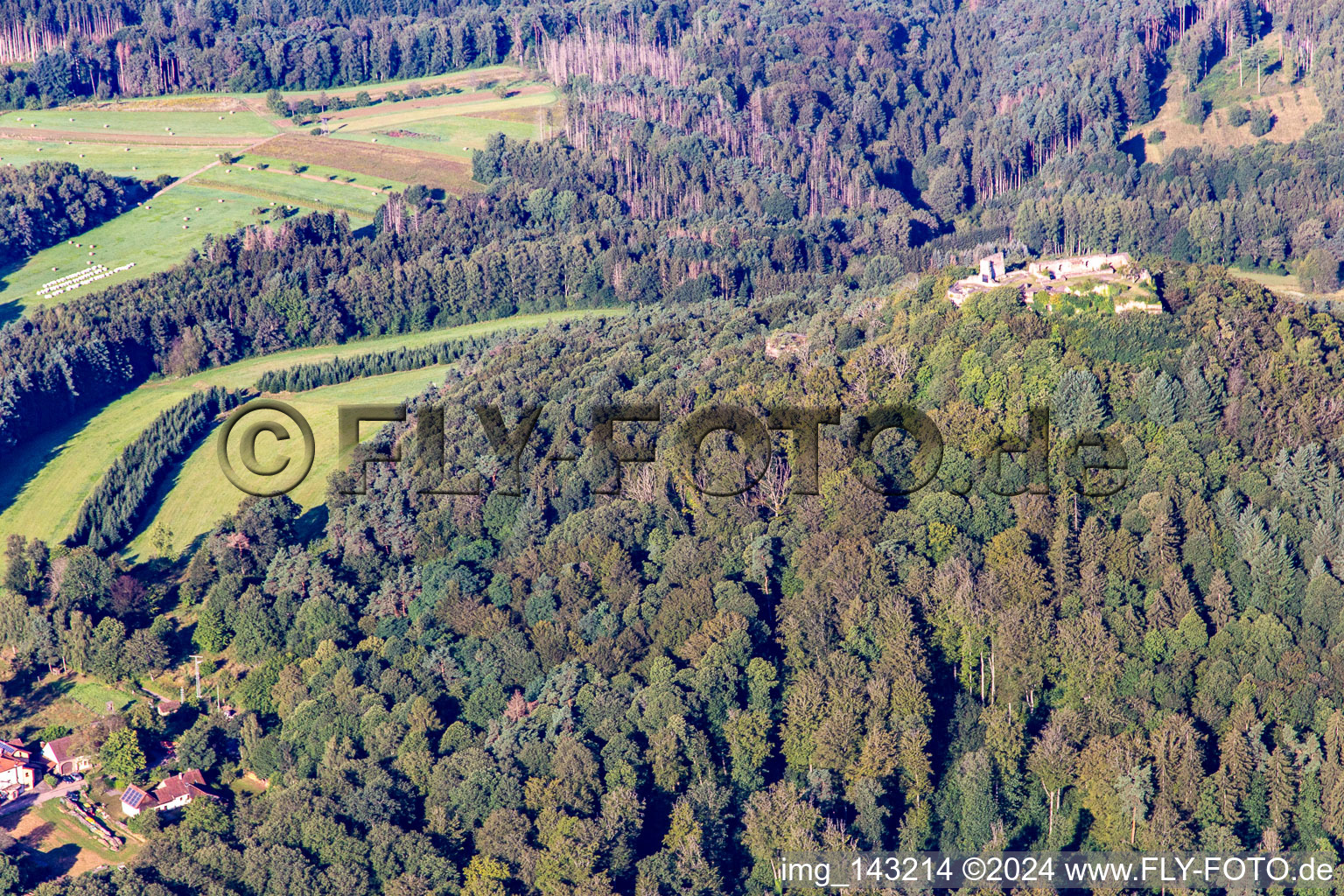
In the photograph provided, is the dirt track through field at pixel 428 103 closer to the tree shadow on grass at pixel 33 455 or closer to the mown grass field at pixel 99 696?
the tree shadow on grass at pixel 33 455

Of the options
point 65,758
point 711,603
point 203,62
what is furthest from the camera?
point 203,62

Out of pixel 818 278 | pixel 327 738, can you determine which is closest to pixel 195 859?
pixel 327 738

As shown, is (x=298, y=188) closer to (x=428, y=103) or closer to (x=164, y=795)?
(x=428, y=103)

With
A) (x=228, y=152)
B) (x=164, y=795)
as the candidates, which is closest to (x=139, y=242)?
(x=228, y=152)

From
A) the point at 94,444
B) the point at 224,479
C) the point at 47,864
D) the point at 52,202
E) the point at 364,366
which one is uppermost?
the point at 52,202

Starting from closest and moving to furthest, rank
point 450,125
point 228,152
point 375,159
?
point 228,152 < point 375,159 < point 450,125

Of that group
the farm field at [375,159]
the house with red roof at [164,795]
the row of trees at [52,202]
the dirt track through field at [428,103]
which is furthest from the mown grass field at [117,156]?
the house with red roof at [164,795]
